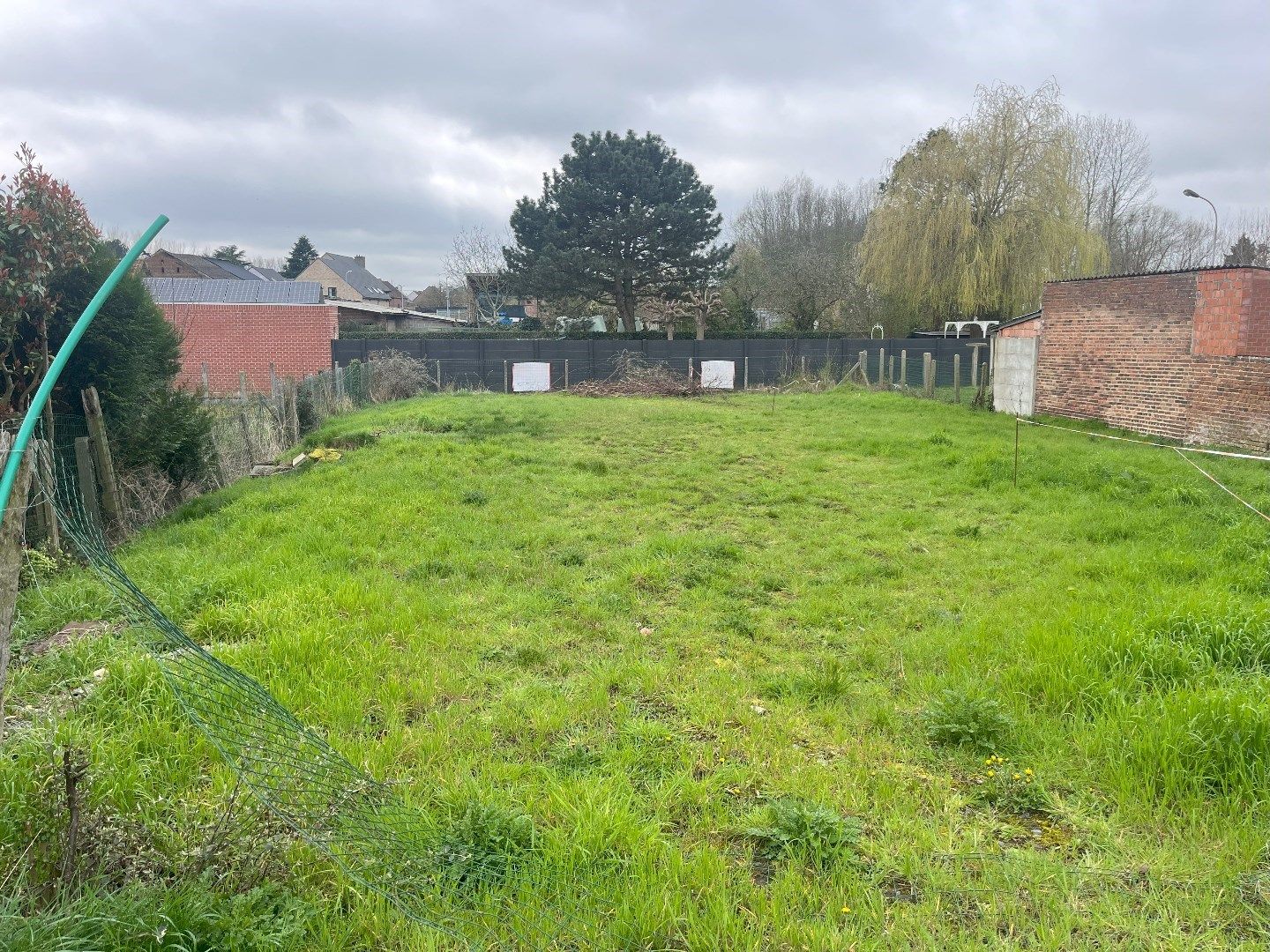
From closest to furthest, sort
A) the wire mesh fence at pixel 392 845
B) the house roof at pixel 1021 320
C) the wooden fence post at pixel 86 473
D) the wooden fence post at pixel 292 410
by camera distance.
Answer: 1. the wire mesh fence at pixel 392 845
2. the wooden fence post at pixel 86 473
3. the wooden fence post at pixel 292 410
4. the house roof at pixel 1021 320

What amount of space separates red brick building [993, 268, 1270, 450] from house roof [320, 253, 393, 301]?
2023 inches

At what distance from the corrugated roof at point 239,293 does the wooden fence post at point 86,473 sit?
2333 cm

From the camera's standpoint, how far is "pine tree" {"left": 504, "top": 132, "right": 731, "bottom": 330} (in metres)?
30.8

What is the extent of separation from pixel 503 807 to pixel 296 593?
9.14ft

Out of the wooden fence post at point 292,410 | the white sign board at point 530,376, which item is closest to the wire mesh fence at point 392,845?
the wooden fence post at point 292,410

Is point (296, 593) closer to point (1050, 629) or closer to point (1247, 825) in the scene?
point (1050, 629)

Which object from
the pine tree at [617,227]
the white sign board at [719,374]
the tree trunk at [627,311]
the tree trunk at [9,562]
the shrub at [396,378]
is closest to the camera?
the tree trunk at [9,562]

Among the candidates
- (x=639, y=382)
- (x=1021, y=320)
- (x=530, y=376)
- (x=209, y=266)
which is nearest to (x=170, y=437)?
(x=639, y=382)

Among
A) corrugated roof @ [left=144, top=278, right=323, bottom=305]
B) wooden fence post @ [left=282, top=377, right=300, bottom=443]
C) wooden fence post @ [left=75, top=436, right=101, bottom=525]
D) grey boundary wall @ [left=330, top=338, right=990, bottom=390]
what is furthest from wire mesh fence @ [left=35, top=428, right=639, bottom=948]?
corrugated roof @ [left=144, top=278, right=323, bottom=305]

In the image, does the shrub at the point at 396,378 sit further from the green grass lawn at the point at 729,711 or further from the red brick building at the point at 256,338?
the green grass lawn at the point at 729,711

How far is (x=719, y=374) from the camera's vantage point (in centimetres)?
2650

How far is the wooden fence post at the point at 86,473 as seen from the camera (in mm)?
6688

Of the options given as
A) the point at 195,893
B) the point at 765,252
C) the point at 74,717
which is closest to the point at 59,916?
the point at 195,893

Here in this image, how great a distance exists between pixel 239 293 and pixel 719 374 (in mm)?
17659
